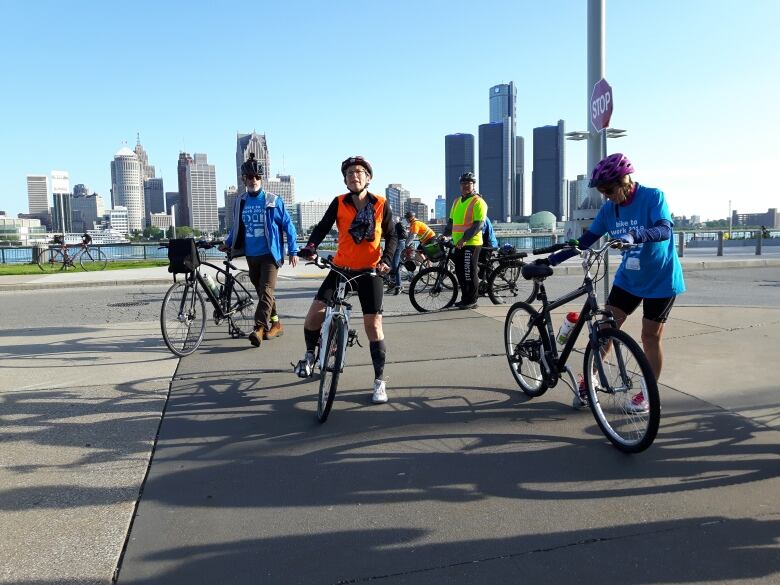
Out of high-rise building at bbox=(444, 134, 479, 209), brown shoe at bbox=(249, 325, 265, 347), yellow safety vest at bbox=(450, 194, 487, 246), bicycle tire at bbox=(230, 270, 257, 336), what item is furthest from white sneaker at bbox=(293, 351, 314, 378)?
high-rise building at bbox=(444, 134, 479, 209)

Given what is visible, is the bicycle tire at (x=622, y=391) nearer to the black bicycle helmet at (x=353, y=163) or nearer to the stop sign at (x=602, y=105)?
the black bicycle helmet at (x=353, y=163)

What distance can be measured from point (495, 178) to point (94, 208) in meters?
95.4

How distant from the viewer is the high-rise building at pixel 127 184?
163m

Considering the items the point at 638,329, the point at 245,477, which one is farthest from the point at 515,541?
the point at 638,329

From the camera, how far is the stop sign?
6.74 metres

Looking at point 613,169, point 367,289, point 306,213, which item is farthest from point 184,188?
point 613,169

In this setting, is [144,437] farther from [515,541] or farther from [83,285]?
[83,285]

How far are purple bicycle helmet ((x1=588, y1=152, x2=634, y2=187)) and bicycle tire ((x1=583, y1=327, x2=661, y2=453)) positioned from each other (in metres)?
1.01

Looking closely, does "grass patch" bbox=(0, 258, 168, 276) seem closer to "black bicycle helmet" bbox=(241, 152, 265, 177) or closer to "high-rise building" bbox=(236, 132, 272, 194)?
"high-rise building" bbox=(236, 132, 272, 194)

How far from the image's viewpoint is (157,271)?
18.1m

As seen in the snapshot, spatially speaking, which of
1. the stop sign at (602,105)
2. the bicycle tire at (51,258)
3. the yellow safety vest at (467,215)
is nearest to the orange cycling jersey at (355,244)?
the stop sign at (602,105)

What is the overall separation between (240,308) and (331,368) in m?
3.24

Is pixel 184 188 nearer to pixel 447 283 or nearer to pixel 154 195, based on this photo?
pixel 154 195

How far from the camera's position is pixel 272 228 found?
272 inches
